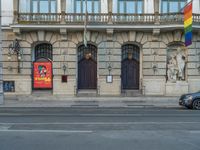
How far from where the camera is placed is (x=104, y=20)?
25.3 meters

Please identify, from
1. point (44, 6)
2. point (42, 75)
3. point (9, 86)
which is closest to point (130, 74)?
point (42, 75)

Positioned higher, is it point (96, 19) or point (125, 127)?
point (96, 19)

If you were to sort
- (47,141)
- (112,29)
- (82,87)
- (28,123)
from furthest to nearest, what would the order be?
(82,87)
(112,29)
(28,123)
(47,141)

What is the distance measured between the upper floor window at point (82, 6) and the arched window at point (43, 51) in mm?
3697

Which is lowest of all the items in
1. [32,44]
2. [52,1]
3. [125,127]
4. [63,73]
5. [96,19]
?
[125,127]

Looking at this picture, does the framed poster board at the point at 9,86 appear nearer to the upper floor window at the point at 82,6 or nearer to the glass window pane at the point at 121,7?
the upper floor window at the point at 82,6

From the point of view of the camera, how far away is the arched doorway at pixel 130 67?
26.9m

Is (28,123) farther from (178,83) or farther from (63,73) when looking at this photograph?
(178,83)

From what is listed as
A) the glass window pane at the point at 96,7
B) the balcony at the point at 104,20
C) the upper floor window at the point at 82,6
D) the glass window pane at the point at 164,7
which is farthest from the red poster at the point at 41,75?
the glass window pane at the point at 164,7

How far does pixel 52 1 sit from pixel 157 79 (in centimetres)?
1120

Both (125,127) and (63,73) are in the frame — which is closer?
(125,127)

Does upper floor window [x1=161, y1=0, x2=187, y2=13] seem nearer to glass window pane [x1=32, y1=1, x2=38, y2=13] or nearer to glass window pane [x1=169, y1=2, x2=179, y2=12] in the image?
→ glass window pane [x1=169, y1=2, x2=179, y2=12]

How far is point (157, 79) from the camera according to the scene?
25906mm

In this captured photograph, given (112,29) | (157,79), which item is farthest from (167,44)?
(112,29)
